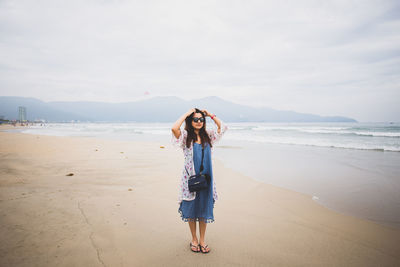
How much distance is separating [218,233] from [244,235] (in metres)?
0.41

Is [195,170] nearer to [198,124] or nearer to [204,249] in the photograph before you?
[198,124]

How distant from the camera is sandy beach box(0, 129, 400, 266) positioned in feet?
7.94

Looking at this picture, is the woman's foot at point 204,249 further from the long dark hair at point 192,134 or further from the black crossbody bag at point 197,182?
the long dark hair at point 192,134

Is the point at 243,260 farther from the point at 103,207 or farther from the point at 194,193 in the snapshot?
the point at 103,207

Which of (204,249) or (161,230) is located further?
(161,230)

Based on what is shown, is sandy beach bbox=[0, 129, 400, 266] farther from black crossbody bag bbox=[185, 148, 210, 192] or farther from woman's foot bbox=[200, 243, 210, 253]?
black crossbody bag bbox=[185, 148, 210, 192]

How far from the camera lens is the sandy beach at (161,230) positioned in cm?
242

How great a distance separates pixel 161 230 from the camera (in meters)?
3.07

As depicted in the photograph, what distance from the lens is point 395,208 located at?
4.02m

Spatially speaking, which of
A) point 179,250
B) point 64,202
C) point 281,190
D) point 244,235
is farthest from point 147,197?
point 281,190

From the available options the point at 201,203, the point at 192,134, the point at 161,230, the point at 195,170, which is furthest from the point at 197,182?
the point at 161,230

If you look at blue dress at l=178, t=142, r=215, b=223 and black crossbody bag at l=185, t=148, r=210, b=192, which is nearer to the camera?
black crossbody bag at l=185, t=148, r=210, b=192

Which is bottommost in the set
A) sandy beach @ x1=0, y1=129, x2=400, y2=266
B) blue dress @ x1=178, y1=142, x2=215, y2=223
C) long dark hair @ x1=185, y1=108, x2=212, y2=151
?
sandy beach @ x1=0, y1=129, x2=400, y2=266

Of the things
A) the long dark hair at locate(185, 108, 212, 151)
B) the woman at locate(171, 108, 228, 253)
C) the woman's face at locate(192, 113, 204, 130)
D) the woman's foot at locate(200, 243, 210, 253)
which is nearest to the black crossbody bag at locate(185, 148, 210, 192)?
the woman at locate(171, 108, 228, 253)
